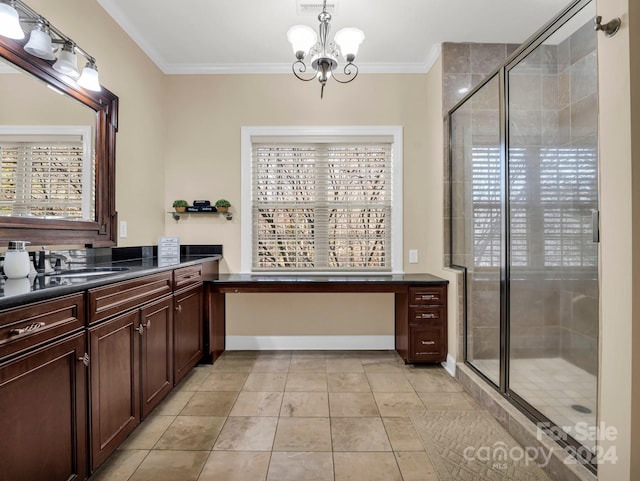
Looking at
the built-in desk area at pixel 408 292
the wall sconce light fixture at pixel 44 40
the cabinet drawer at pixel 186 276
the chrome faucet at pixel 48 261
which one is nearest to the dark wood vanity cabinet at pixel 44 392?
the chrome faucet at pixel 48 261

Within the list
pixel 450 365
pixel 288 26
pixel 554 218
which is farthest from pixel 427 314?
pixel 288 26

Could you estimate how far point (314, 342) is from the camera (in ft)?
10.7

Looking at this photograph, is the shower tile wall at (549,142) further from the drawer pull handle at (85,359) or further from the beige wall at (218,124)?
the drawer pull handle at (85,359)

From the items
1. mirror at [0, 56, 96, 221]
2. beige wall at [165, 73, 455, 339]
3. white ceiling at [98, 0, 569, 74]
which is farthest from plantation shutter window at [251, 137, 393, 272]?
mirror at [0, 56, 96, 221]

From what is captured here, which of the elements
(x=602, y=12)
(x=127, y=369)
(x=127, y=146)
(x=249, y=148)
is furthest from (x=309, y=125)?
(x=127, y=369)

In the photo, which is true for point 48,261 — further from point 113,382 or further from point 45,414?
point 45,414

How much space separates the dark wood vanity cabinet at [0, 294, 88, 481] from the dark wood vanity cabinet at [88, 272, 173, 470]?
0.09 meters

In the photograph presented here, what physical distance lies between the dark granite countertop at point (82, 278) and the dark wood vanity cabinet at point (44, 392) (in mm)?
39

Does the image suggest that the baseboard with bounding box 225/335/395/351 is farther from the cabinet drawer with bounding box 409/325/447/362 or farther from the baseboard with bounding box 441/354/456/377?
the baseboard with bounding box 441/354/456/377

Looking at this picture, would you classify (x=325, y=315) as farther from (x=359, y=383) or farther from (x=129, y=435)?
(x=129, y=435)

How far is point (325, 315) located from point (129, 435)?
188 centimetres

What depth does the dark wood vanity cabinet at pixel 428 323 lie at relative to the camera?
2.82 metres

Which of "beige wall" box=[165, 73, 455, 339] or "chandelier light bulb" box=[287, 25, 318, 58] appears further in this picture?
"beige wall" box=[165, 73, 455, 339]

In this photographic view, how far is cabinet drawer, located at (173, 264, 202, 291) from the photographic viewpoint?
2.31 meters
